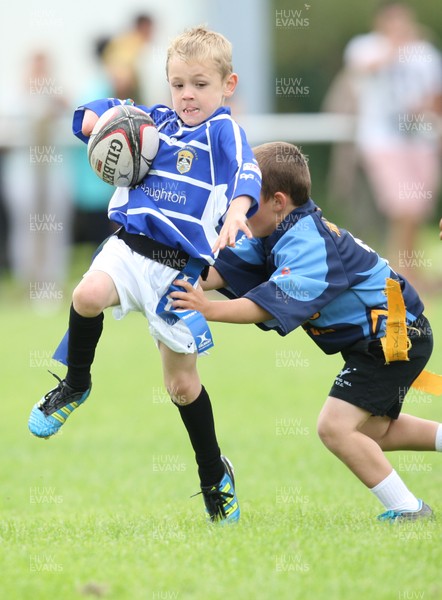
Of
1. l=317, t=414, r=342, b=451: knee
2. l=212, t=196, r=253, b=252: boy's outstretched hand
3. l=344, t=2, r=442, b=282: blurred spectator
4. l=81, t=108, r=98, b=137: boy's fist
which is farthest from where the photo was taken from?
l=344, t=2, r=442, b=282: blurred spectator

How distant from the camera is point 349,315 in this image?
16.0 feet

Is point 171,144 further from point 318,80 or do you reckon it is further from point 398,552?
point 318,80

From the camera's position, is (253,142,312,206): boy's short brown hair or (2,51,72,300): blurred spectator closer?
(253,142,312,206): boy's short brown hair

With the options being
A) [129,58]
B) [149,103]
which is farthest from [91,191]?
[129,58]

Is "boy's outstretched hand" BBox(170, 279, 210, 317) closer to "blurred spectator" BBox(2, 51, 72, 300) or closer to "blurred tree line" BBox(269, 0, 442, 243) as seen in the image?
"blurred spectator" BBox(2, 51, 72, 300)

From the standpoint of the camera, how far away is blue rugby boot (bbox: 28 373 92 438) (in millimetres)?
4832

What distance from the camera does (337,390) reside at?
193 inches

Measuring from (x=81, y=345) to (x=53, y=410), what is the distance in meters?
0.30

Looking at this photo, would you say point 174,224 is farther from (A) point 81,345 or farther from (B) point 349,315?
(B) point 349,315

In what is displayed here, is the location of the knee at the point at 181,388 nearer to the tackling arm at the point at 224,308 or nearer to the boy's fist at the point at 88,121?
the tackling arm at the point at 224,308

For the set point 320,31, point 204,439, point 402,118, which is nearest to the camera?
point 204,439

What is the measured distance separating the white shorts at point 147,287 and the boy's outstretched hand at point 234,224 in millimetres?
412

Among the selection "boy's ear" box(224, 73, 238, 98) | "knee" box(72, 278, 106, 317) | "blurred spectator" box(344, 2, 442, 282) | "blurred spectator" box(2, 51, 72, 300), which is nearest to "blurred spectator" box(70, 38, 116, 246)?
"blurred spectator" box(2, 51, 72, 300)

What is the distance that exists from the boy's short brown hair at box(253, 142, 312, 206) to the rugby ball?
481 mm
